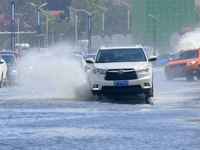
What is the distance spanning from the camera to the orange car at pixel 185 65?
5069cm

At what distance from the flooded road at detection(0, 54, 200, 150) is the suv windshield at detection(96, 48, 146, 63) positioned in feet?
4.37

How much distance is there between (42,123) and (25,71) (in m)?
30.7

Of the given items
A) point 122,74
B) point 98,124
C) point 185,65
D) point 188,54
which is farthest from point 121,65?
point 188,54

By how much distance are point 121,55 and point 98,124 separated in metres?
11.0

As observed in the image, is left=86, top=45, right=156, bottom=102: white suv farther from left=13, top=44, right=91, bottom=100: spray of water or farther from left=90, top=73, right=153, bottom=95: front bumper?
left=13, top=44, right=91, bottom=100: spray of water

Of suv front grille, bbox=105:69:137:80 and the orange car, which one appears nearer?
suv front grille, bbox=105:69:137:80

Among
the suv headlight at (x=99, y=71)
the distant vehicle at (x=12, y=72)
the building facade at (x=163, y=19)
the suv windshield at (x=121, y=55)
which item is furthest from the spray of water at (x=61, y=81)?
the building facade at (x=163, y=19)

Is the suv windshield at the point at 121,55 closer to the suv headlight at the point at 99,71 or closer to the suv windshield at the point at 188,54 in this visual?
the suv headlight at the point at 99,71

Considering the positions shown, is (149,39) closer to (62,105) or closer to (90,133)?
(62,105)

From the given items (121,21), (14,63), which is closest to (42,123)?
(14,63)

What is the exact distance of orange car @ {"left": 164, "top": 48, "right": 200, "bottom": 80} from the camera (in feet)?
166

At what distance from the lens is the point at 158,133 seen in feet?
61.8

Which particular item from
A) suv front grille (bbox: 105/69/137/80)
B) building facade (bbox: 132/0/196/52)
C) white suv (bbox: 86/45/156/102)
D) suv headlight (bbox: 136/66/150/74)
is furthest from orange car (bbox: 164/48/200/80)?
building facade (bbox: 132/0/196/52)

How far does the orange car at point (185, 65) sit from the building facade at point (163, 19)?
9458 centimetres
